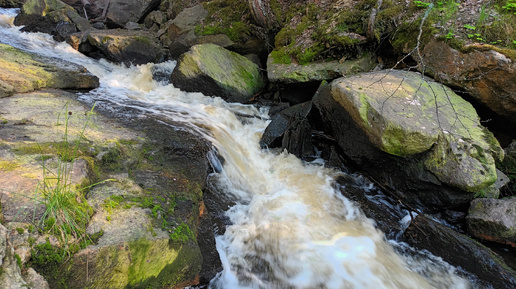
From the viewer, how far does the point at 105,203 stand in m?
2.66

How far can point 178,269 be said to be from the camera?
8.48ft

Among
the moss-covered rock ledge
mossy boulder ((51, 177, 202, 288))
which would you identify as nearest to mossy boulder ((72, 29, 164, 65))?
the moss-covered rock ledge

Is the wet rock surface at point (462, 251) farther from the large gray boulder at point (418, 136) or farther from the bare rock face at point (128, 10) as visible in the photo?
the bare rock face at point (128, 10)

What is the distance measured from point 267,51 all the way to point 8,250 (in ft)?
31.7

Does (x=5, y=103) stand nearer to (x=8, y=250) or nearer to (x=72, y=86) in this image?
(x=72, y=86)

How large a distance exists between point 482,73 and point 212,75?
6262mm

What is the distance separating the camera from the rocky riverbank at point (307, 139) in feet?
7.92

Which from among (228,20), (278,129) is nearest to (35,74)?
(278,129)

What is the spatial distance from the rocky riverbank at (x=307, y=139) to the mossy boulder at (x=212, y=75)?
0.13ft

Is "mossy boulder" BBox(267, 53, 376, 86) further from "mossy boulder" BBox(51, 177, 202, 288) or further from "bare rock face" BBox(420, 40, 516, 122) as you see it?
"mossy boulder" BBox(51, 177, 202, 288)

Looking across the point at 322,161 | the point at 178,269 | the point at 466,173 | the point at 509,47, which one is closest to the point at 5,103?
the point at 178,269

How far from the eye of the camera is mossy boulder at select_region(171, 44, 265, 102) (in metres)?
7.96

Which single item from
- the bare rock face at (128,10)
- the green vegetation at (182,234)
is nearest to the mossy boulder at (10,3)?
the bare rock face at (128,10)

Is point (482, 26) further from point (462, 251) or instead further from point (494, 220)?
point (462, 251)
